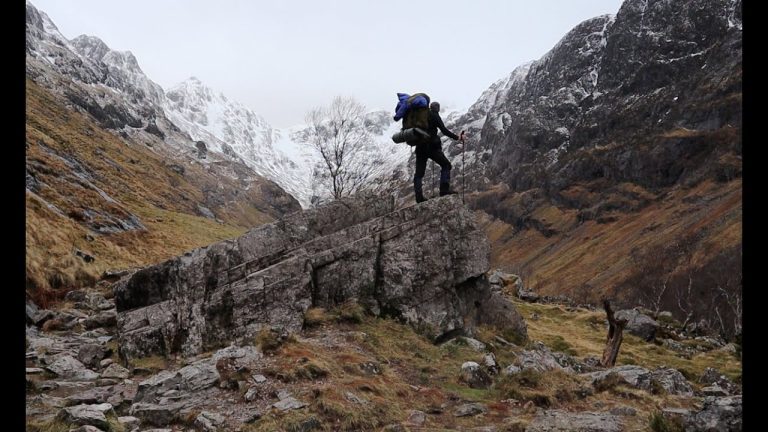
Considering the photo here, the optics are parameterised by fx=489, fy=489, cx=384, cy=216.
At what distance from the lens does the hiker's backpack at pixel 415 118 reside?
17922 mm

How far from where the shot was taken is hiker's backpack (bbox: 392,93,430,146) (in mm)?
17922

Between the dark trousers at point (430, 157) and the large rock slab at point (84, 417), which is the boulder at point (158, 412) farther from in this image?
the dark trousers at point (430, 157)

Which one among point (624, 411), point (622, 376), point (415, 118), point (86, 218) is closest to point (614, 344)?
point (622, 376)

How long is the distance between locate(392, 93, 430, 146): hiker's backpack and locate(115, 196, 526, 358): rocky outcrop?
8.25 ft

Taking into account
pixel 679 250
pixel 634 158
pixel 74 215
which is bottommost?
pixel 679 250

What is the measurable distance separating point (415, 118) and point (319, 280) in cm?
690

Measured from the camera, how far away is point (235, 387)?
1092cm

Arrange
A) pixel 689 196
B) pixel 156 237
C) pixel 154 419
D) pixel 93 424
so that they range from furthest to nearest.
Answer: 1. pixel 689 196
2. pixel 156 237
3. pixel 154 419
4. pixel 93 424

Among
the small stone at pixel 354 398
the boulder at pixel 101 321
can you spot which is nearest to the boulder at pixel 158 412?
the small stone at pixel 354 398

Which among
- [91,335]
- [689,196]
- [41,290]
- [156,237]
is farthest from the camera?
[689,196]

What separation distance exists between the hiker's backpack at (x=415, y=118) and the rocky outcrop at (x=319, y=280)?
2.52 metres

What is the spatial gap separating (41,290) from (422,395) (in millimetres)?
21980

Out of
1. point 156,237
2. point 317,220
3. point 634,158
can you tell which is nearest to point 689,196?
point 634,158
